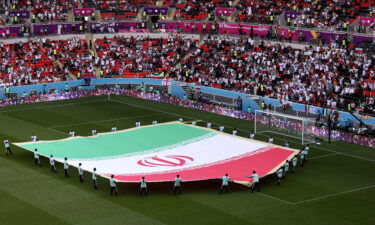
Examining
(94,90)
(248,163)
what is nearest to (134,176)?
(248,163)

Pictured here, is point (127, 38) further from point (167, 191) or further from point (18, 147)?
point (167, 191)

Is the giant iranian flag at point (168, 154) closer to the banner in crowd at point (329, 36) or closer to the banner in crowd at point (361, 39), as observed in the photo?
the banner in crowd at point (361, 39)

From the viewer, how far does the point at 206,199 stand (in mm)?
47094

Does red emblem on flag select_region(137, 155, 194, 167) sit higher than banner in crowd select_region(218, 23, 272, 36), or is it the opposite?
banner in crowd select_region(218, 23, 272, 36)

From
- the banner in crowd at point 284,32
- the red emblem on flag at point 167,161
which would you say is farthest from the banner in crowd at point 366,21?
the red emblem on flag at point 167,161

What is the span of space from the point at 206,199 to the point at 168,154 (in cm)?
1067

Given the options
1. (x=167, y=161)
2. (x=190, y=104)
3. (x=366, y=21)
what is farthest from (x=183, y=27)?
(x=167, y=161)

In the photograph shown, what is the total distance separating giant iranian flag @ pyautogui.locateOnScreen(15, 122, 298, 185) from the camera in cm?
5125

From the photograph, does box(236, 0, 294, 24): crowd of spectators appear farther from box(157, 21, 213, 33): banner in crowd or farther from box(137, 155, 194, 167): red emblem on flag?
box(137, 155, 194, 167): red emblem on flag

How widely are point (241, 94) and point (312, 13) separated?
19.1 metres

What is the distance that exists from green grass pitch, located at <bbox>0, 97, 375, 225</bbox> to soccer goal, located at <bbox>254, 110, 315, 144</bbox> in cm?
160

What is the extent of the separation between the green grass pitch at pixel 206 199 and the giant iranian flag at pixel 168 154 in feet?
3.11

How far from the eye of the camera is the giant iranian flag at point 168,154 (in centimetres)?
5125

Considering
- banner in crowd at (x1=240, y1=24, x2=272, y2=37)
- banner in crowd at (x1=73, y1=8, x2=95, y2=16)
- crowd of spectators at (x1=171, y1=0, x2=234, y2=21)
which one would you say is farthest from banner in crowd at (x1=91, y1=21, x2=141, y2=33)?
banner in crowd at (x1=240, y1=24, x2=272, y2=37)
